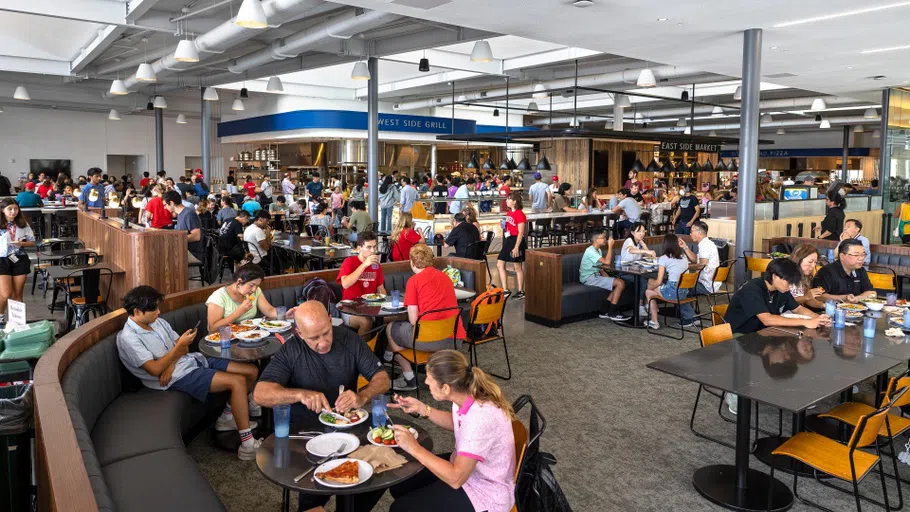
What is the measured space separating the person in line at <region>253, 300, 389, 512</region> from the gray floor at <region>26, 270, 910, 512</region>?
72 cm

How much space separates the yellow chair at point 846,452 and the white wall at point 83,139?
72.8ft

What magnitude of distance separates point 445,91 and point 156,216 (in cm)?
1034

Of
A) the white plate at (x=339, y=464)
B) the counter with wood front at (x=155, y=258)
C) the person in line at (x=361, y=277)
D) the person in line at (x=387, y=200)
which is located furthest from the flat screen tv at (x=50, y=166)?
the white plate at (x=339, y=464)

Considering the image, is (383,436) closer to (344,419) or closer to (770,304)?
(344,419)

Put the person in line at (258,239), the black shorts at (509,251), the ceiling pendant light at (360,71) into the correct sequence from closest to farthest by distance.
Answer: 1. the person in line at (258,239)
2. the black shorts at (509,251)
3. the ceiling pendant light at (360,71)

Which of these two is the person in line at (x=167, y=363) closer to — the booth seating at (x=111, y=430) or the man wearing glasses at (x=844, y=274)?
the booth seating at (x=111, y=430)

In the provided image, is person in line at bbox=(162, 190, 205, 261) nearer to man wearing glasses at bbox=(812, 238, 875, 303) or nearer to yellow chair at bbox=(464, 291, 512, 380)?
yellow chair at bbox=(464, 291, 512, 380)

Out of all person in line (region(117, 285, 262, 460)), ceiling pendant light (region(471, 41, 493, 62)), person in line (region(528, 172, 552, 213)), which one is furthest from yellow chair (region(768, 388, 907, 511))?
person in line (region(528, 172, 552, 213))

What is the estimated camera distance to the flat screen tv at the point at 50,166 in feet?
66.7

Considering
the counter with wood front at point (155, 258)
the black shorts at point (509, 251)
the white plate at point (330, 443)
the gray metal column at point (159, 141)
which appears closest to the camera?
the white plate at point (330, 443)

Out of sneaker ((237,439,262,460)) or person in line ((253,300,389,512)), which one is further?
sneaker ((237,439,262,460))

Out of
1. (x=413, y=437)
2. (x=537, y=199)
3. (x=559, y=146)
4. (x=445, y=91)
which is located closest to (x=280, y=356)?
(x=413, y=437)

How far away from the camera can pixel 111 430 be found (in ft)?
11.0

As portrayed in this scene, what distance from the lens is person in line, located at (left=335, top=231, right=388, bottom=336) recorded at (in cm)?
537
